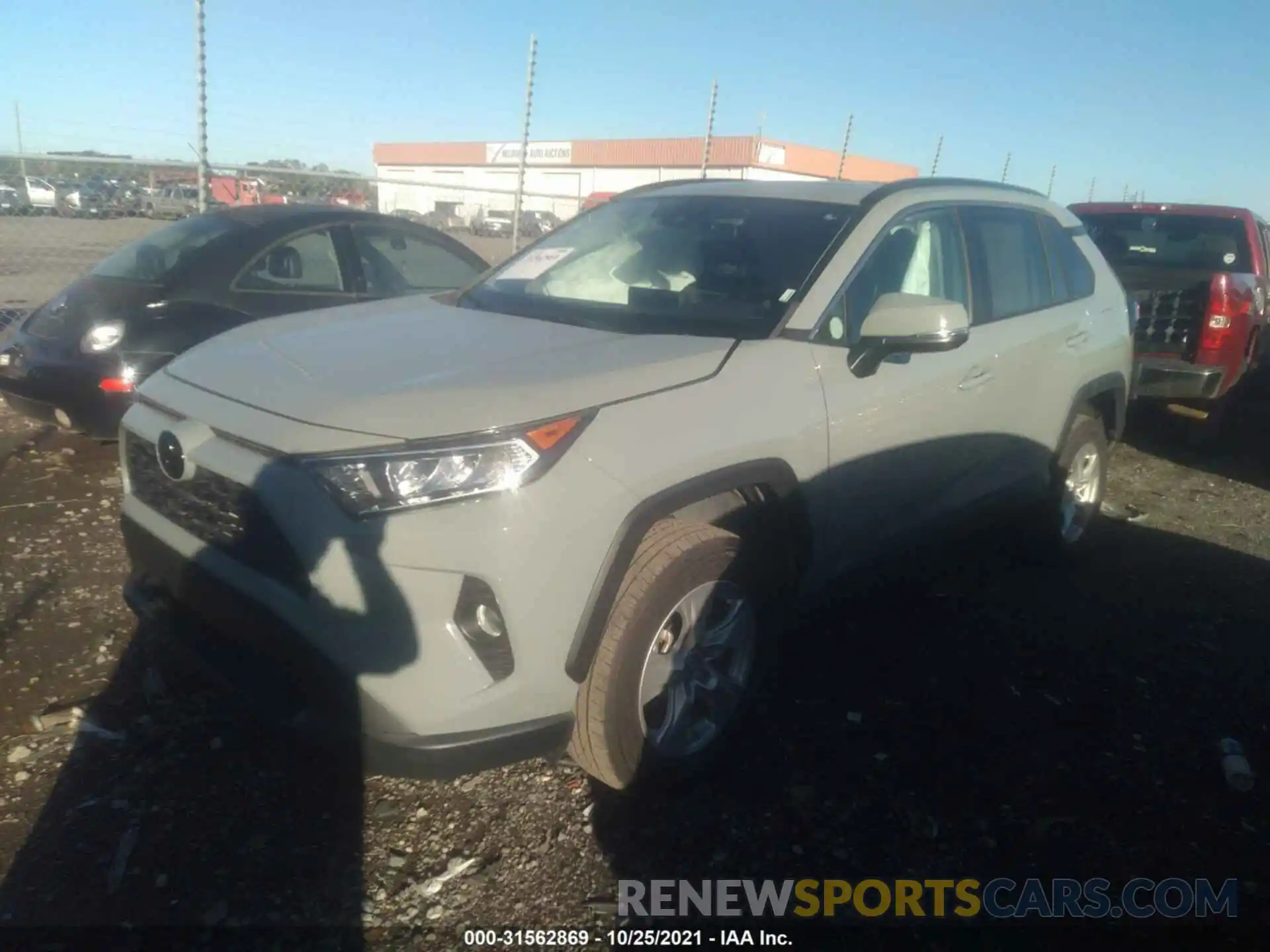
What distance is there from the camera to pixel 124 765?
2693 millimetres

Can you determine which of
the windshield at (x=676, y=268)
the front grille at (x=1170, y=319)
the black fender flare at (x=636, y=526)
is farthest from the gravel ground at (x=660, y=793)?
the front grille at (x=1170, y=319)

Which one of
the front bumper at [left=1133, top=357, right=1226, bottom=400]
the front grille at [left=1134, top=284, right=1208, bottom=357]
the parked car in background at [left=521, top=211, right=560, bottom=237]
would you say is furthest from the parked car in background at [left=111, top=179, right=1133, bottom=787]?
the parked car in background at [left=521, top=211, right=560, bottom=237]

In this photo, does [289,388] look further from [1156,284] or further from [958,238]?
[1156,284]

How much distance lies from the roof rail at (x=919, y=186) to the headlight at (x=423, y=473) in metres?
1.81

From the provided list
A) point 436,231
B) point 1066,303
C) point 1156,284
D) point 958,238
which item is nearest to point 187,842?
point 958,238

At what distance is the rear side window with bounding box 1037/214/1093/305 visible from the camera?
14.1ft

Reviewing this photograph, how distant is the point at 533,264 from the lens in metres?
3.68

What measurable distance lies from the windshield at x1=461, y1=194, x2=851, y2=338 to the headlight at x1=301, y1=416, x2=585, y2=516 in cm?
86

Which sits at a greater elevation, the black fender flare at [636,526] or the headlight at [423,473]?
the headlight at [423,473]

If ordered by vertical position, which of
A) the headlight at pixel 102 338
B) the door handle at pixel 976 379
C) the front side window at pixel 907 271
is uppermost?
the front side window at pixel 907 271

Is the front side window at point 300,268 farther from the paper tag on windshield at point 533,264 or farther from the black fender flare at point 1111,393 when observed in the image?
the black fender flare at point 1111,393

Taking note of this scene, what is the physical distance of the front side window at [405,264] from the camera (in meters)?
5.80

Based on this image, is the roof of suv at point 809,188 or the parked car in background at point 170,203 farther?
the parked car in background at point 170,203

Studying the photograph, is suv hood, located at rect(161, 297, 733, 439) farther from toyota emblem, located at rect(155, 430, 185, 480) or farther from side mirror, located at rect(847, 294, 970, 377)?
side mirror, located at rect(847, 294, 970, 377)
